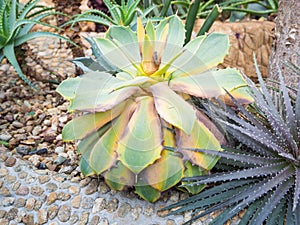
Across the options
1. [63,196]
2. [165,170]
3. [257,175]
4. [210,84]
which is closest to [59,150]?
[63,196]

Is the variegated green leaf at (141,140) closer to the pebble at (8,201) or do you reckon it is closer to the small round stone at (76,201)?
the small round stone at (76,201)

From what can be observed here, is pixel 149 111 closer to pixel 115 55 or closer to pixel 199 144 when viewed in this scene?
pixel 199 144

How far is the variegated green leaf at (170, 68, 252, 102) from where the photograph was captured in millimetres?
1530

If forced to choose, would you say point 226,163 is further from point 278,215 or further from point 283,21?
point 283,21

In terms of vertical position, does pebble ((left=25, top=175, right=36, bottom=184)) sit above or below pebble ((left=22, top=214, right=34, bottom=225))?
above

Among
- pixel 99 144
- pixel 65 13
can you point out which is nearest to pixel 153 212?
pixel 99 144

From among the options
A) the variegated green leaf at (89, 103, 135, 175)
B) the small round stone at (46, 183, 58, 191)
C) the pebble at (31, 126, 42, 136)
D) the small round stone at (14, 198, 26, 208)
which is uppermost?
the variegated green leaf at (89, 103, 135, 175)

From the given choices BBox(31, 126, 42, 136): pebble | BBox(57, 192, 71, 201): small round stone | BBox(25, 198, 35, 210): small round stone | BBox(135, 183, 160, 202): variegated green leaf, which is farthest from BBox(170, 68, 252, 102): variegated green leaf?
BBox(31, 126, 42, 136): pebble

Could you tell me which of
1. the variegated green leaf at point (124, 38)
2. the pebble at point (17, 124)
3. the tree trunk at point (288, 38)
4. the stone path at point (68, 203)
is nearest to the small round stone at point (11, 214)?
the stone path at point (68, 203)

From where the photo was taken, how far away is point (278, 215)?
1.41 m

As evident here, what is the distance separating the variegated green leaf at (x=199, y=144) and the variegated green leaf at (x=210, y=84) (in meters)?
0.11

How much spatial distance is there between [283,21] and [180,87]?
36.9 inches

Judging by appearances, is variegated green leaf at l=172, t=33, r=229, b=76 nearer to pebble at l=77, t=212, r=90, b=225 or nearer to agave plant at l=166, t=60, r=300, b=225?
agave plant at l=166, t=60, r=300, b=225

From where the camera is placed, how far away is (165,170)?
4.84ft
